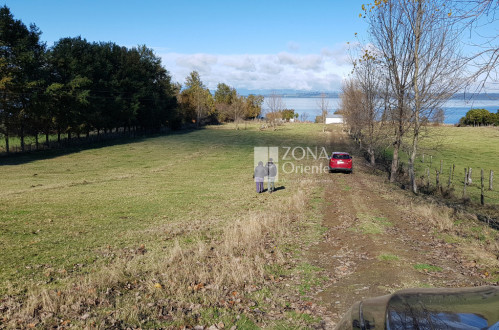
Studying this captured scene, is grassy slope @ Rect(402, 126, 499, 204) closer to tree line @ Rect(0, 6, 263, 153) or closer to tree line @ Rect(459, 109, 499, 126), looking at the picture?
tree line @ Rect(459, 109, 499, 126)

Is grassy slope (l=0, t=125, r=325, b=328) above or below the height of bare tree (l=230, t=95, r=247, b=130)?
below

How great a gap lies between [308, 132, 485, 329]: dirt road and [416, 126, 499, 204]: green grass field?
38.5 ft

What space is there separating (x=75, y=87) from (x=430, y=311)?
5711 cm

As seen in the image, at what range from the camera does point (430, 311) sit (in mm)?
2943

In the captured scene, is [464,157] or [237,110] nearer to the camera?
[464,157]

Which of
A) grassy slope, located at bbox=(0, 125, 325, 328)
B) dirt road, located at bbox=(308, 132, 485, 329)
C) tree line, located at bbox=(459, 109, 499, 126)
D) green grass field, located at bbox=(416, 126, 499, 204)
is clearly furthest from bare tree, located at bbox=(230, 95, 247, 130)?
dirt road, located at bbox=(308, 132, 485, 329)

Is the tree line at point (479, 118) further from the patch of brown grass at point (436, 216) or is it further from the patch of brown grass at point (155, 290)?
the patch of brown grass at point (155, 290)

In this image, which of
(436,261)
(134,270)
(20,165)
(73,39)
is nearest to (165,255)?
(134,270)

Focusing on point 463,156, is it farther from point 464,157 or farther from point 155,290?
point 155,290

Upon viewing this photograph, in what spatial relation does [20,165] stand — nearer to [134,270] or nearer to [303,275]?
[134,270]

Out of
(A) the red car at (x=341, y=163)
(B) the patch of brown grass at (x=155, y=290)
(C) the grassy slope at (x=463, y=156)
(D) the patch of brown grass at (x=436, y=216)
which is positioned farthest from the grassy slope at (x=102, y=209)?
(C) the grassy slope at (x=463, y=156)

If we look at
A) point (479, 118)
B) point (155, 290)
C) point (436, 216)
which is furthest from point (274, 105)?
point (155, 290)

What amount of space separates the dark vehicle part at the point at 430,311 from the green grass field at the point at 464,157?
22.3 meters

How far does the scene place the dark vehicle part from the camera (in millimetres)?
2750
